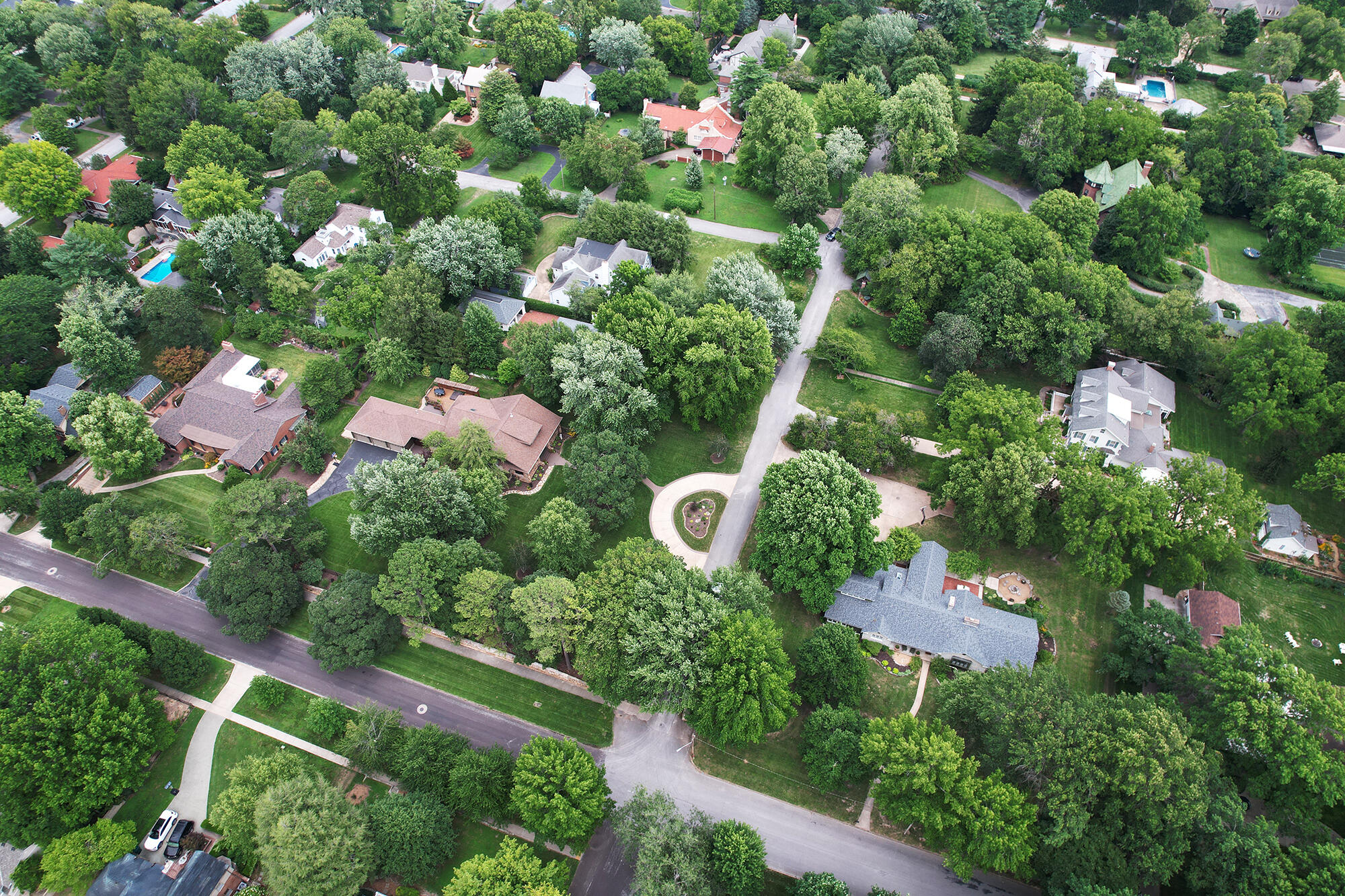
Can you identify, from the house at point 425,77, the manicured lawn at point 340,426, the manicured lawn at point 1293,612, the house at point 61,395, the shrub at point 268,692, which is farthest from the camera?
the house at point 425,77

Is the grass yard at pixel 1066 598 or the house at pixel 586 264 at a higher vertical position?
the house at pixel 586 264

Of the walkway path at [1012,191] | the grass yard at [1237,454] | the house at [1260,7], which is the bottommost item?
the grass yard at [1237,454]

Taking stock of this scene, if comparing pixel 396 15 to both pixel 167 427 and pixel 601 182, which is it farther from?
pixel 167 427

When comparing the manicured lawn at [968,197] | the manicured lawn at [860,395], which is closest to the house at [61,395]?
the manicured lawn at [860,395]

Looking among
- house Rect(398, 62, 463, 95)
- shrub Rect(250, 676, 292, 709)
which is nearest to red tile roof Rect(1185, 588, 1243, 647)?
shrub Rect(250, 676, 292, 709)

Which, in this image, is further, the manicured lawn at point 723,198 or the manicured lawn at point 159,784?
the manicured lawn at point 723,198

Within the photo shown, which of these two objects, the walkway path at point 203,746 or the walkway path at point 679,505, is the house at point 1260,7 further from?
the walkway path at point 203,746

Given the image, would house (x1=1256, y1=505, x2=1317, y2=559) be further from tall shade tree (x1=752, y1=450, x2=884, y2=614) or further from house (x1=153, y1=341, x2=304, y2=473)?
house (x1=153, y1=341, x2=304, y2=473)
